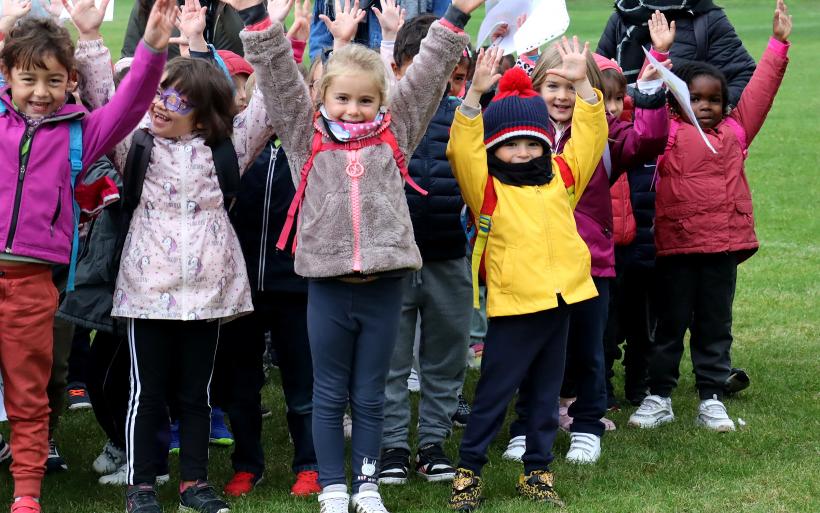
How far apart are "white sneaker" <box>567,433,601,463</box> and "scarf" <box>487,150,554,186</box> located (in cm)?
134

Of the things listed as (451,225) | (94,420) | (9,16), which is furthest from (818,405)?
(9,16)

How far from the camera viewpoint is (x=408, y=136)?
4.87 m

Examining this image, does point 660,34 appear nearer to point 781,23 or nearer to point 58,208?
point 781,23

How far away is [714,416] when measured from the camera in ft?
20.3

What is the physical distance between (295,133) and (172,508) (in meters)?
1.57

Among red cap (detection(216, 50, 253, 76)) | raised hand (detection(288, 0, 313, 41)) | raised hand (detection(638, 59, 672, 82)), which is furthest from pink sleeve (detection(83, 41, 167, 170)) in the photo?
A: raised hand (detection(638, 59, 672, 82))

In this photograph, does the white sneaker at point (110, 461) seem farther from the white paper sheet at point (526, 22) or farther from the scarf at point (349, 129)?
the white paper sheet at point (526, 22)

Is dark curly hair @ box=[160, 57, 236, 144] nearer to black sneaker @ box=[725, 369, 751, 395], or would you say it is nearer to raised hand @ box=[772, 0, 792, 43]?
raised hand @ box=[772, 0, 792, 43]

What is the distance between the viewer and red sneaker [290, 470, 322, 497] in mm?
5199

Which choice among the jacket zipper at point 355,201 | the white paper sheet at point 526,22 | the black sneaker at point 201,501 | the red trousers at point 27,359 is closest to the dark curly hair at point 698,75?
the white paper sheet at point 526,22

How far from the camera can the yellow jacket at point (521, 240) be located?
16.0 ft

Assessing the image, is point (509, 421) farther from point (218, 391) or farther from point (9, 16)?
point (9, 16)

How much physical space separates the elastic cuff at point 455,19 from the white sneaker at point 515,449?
2039mm

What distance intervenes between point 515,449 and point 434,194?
4.22 feet
